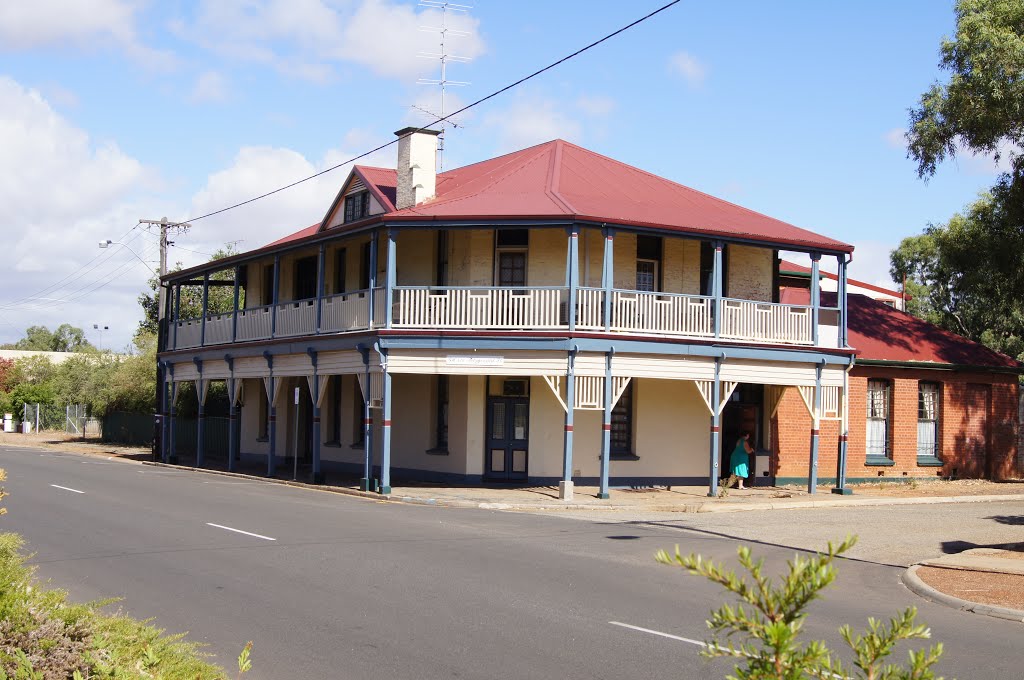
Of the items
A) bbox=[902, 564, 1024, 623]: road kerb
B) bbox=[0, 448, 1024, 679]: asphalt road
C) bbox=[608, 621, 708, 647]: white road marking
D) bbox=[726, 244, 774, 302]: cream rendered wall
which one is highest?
bbox=[726, 244, 774, 302]: cream rendered wall

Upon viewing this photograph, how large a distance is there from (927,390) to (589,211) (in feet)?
38.5

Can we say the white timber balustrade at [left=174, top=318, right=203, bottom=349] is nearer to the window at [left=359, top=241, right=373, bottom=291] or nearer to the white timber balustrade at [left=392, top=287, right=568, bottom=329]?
the window at [left=359, top=241, right=373, bottom=291]

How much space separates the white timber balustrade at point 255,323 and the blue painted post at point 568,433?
10351 millimetres

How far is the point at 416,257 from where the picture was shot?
27016mm

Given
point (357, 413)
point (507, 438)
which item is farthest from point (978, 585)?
point (357, 413)

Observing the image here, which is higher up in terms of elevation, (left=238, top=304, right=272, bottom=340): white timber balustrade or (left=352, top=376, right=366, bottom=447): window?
(left=238, top=304, right=272, bottom=340): white timber balustrade

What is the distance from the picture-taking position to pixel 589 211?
23.2 m

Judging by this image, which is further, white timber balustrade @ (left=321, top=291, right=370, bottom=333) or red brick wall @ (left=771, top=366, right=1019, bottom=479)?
red brick wall @ (left=771, top=366, right=1019, bottom=479)

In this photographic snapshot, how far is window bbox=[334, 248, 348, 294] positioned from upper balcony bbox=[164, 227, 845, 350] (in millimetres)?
108

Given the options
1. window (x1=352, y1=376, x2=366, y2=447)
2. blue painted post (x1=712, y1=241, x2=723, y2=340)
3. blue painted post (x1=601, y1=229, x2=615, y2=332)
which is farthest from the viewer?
window (x1=352, y1=376, x2=366, y2=447)

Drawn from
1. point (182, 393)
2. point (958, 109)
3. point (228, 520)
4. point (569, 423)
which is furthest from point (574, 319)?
point (182, 393)

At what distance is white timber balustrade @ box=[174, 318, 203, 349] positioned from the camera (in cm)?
3456

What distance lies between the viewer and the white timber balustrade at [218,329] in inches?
1270

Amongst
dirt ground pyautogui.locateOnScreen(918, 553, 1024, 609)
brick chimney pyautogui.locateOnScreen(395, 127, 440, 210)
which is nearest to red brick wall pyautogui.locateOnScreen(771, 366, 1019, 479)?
brick chimney pyautogui.locateOnScreen(395, 127, 440, 210)
